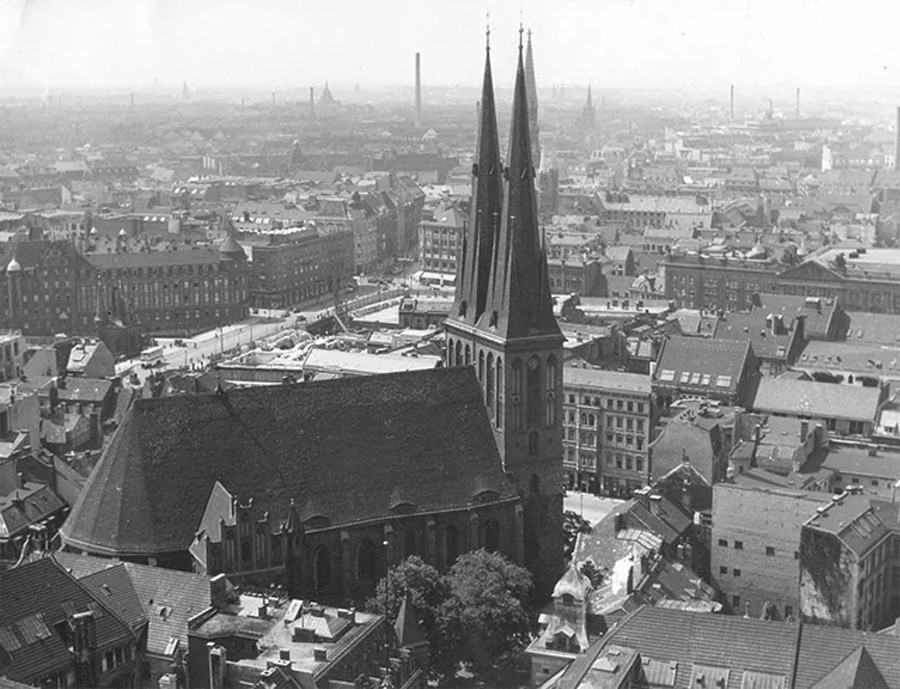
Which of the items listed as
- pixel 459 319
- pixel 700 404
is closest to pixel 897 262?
pixel 700 404

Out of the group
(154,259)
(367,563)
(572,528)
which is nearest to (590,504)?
(572,528)

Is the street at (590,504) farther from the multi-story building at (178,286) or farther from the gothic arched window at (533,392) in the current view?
the multi-story building at (178,286)

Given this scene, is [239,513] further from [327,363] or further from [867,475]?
[327,363]

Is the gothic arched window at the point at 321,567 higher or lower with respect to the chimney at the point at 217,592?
lower

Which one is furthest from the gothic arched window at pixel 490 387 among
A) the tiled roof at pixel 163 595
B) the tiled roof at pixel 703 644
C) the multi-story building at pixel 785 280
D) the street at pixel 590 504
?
the multi-story building at pixel 785 280

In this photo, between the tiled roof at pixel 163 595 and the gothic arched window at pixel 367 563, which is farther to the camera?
the gothic arched window at pixel 367 563

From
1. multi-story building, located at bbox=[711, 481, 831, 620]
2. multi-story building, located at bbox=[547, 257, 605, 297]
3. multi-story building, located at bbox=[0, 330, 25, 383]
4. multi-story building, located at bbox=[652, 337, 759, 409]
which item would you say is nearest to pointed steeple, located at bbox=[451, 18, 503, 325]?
multi-story building, located at bbox=[711, 481, 831, 620]

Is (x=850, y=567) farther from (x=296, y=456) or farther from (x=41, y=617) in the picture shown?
(x=41, y=617)
